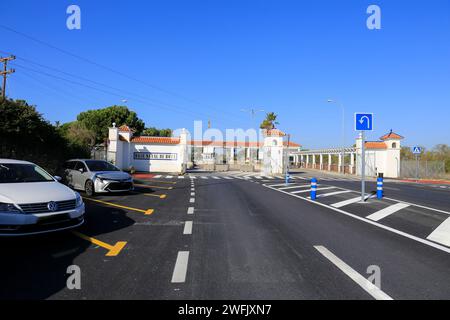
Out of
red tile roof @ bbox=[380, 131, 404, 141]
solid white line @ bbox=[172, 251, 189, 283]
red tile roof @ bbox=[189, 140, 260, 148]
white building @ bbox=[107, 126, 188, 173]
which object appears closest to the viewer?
solid white line @ bbox=[172, 251, 189, 283]

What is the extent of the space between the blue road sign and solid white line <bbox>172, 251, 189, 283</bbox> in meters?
8.90

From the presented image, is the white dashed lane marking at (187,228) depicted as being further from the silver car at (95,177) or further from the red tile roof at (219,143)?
the red tile roof at (219,143)

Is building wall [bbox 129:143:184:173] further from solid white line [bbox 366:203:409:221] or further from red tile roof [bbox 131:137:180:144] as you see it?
solid white line [bbox 366:203:409:221]

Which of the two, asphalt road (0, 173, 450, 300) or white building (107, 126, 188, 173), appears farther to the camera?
white building (107, 126, 188, 173)

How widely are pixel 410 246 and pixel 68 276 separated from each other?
225 inches

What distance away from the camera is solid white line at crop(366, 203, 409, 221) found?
9.48 m

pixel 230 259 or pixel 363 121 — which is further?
pixel 363 121

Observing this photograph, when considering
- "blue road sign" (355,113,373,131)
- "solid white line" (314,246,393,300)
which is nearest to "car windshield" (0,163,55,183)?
"solid white line" (314,246,393,300)

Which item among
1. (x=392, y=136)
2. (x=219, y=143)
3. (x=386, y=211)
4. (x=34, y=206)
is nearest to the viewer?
(x=34, y=206)

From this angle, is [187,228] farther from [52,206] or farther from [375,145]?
[375,145]

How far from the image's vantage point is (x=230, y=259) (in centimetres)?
527

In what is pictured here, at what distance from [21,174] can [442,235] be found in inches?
359

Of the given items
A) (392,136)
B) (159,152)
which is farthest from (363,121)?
(392,136)
